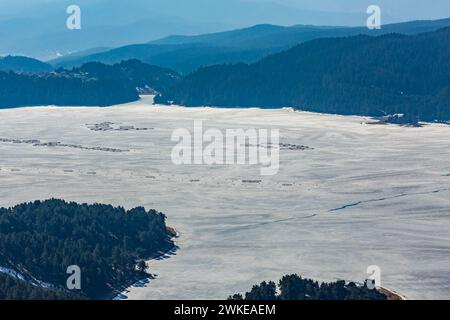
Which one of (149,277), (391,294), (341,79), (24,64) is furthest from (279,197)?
(24,64)

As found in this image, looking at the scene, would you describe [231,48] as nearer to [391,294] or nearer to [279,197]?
[279,197]

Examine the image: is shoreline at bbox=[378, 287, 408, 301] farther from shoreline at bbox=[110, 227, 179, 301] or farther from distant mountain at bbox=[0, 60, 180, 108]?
distant mountain at bbox=[0, 60, 180, 108]

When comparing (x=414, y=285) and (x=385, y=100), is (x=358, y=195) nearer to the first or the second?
(x=414, y=285)

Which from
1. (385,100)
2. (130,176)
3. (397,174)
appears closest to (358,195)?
(397,174)

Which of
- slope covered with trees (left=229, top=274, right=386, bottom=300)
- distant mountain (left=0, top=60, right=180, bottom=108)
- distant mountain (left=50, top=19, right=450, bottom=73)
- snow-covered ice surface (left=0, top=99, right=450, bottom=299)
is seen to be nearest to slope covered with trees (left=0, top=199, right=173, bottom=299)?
snow-covered ice surface (left=0, top=99, right=450, bottom=299)

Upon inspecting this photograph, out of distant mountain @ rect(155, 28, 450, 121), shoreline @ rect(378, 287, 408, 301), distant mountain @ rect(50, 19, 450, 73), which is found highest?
distant mountain @ rect(50, 19, 450, 73)

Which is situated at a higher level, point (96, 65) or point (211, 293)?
point (96, 65)
